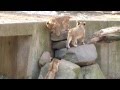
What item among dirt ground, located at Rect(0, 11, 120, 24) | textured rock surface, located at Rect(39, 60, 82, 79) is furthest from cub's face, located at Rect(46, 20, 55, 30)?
textured rock surface, located at Rect(39, 60, 82, 79)

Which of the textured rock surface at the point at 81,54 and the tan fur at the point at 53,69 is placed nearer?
the tan fur at the point at 53,69

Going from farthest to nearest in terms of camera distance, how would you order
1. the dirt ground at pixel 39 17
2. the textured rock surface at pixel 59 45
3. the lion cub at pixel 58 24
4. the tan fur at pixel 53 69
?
the textured rock surface at pixel 59 45
the lion cub at pixel 58 24
the dirt ground at pixel 39 17
the tan fur at pixel 53 69

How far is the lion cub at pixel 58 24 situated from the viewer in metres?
6.45

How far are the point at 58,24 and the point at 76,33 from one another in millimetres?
351

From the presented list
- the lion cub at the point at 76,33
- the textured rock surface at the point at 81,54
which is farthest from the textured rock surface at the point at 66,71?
the lion cub at the point at 76,33

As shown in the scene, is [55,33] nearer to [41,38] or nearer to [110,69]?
[41,38]

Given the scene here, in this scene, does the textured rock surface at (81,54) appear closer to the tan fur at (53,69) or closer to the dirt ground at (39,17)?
the tan fur at (53,69)

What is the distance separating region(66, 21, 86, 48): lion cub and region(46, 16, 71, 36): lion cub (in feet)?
0.62

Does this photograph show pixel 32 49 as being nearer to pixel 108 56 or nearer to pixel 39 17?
pixel 39 17

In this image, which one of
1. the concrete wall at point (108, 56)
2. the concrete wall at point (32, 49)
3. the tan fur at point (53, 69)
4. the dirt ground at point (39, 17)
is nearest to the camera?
the tan fur at point (53, 69)

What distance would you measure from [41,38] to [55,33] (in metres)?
0.24

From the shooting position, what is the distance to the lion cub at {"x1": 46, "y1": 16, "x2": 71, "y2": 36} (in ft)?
21.1

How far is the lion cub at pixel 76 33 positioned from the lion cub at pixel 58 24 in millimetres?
188
